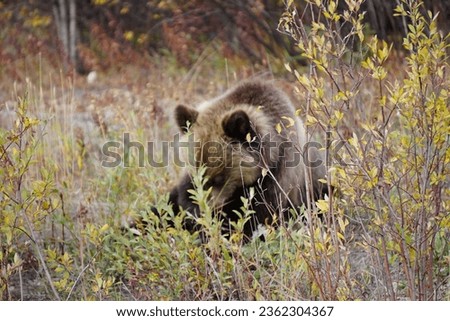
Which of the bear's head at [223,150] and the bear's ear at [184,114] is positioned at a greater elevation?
the bear's ear at [184,114]

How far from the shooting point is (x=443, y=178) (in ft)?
8.61

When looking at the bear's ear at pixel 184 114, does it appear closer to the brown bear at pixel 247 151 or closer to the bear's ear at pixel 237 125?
the brown bear at pixel 247 151

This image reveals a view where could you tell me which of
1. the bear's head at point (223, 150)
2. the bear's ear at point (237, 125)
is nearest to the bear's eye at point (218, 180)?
the bear's head at point (223, 150)

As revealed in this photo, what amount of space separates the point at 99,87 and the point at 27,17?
879 mm

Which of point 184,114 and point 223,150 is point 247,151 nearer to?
point 223,150

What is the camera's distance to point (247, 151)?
4.22m

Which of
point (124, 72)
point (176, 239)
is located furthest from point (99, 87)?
point (176, 239)

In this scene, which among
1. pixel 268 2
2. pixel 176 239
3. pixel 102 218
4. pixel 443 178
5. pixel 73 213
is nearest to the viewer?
pixel 443 178

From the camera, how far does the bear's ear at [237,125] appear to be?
4066 millimetres

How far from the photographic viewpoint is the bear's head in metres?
4.20

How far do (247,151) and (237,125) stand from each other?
0.18 m
